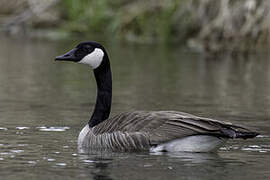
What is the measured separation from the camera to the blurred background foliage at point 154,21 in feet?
70.8

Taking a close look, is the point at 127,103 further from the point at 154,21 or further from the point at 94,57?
the point at 154,21

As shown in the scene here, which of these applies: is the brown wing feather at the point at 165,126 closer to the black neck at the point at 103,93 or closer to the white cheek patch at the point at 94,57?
the black neck at the point at 103,93

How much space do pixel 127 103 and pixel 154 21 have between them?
14.0 m

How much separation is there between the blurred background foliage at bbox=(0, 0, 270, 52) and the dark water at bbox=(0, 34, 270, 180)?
2.54ft

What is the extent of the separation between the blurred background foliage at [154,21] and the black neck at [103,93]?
9.73 m

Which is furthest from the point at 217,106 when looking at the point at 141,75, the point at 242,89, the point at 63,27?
the point at 63,27

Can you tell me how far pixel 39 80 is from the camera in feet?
57.9

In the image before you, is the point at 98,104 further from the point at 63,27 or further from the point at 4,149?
the point at 63,27

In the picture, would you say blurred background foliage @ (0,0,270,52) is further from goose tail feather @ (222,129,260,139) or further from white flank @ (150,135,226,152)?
goose tail feather @ (222,129,260,139)

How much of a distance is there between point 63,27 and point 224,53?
9.14 m

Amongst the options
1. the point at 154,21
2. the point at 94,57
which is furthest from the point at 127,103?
the point at 154,21

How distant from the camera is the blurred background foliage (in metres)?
21.6

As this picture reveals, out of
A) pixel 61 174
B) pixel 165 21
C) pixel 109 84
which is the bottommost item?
pixel 61 174

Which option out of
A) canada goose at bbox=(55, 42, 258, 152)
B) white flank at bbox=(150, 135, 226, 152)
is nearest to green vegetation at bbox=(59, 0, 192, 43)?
canada goose at bbox=(55, 42, 258, 152)
